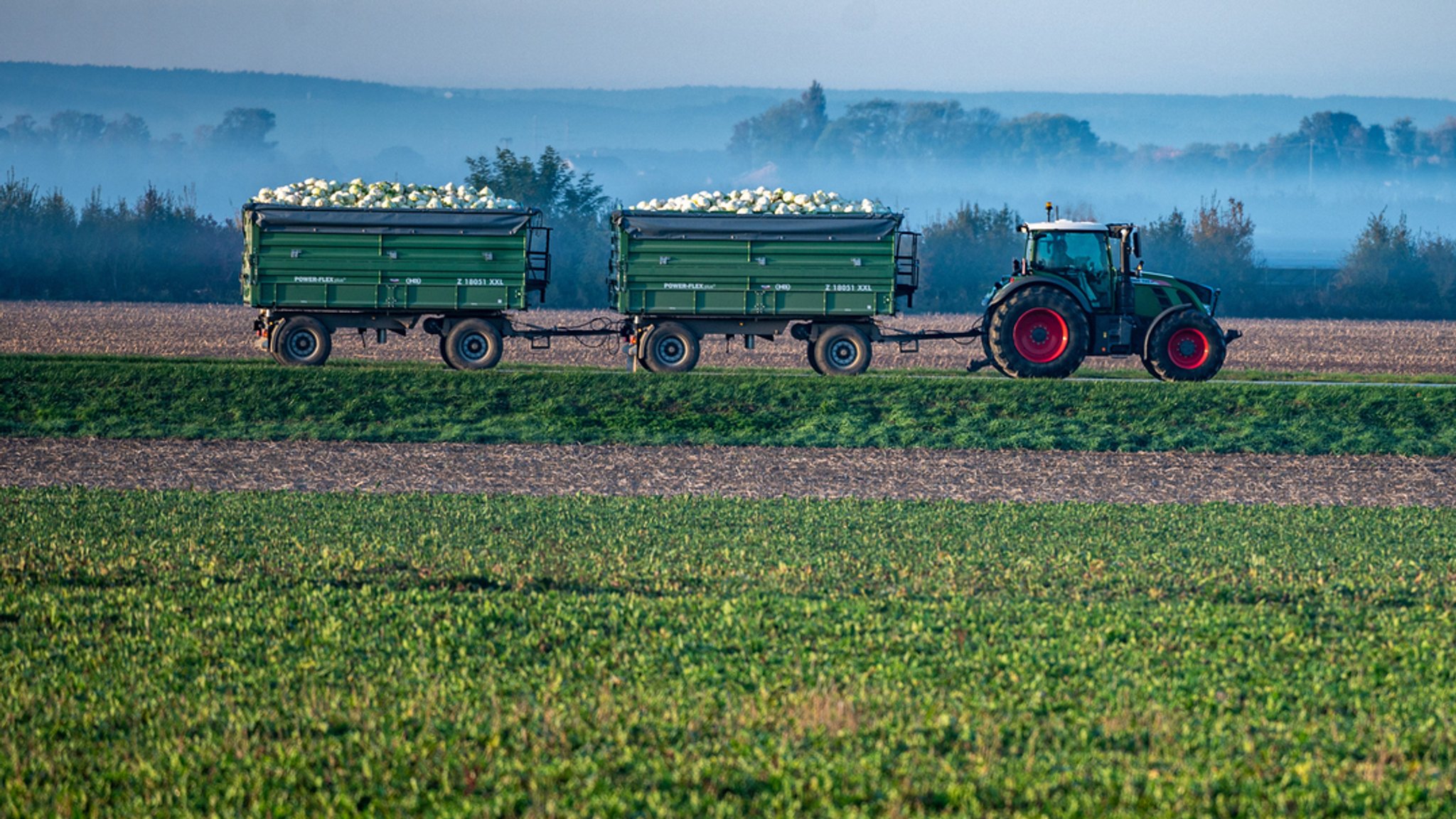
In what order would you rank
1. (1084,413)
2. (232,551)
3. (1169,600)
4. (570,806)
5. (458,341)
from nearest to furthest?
(570,806)
(1169,600)
(232,551)
(1084,413)
(458,341)

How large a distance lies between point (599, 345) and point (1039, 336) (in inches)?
616

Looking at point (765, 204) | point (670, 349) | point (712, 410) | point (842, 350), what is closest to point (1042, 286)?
point (842, 350)

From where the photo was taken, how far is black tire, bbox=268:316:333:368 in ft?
79.7

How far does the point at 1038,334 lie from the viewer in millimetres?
23484

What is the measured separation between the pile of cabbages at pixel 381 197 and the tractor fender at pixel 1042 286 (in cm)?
783

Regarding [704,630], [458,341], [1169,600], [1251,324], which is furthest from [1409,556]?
[1251,324]

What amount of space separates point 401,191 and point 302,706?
57.9ft

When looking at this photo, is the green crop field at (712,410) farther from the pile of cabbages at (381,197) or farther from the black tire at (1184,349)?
the pile of cabbages at (381,197)

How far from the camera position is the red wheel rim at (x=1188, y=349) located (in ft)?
77.2

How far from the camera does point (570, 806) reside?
6.76 meters

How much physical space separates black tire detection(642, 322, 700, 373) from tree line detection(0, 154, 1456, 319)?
28925 mm

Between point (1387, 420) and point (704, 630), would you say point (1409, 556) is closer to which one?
point (704, 630)

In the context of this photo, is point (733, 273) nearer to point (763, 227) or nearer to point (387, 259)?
point (763, 227)

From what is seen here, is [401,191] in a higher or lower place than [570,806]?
higher
